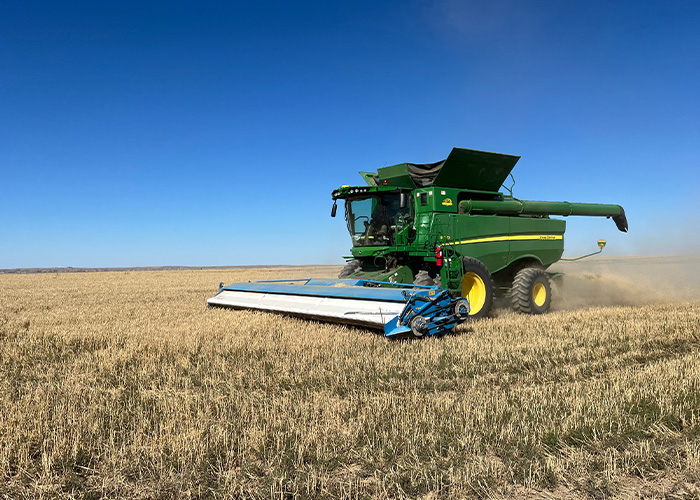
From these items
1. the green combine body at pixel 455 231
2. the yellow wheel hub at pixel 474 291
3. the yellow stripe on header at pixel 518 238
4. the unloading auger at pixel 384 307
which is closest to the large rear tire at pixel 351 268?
the green combine body at pixel 455 231

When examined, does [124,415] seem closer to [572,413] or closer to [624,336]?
[572,413]

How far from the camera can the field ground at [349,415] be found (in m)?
2.33

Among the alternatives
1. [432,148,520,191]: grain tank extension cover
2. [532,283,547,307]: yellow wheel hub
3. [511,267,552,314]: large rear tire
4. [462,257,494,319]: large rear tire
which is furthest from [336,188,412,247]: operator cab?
[532,283,547,307]: yellow wheel hub

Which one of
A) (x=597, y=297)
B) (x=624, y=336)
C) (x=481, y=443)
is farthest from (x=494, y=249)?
(x=481, y=443)

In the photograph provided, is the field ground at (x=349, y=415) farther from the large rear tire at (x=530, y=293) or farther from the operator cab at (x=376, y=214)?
the operator cab at (x=376, y=214)

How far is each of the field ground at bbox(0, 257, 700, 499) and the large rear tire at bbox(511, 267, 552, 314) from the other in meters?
2.34

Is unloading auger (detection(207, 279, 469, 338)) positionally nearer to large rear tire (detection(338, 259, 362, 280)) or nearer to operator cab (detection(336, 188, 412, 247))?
operator cab (detection(336, 188, 412, 247))

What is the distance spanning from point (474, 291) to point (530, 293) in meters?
1.21

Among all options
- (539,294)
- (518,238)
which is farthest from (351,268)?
(539,294)

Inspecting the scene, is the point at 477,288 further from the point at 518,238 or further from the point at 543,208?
the point at 543,208

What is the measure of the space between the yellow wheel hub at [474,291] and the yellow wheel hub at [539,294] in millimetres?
1609

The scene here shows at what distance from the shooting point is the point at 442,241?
7.93 meters

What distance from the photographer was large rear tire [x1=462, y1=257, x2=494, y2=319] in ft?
25.4

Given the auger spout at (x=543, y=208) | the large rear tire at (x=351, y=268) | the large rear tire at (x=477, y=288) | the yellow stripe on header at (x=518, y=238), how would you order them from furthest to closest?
the large rear tire at (x=351, y=268), the auger spout at (x=543, y=208), the yellow stripe on header at (x=518, y=238), the large rear tire at (x=477, y=288)
